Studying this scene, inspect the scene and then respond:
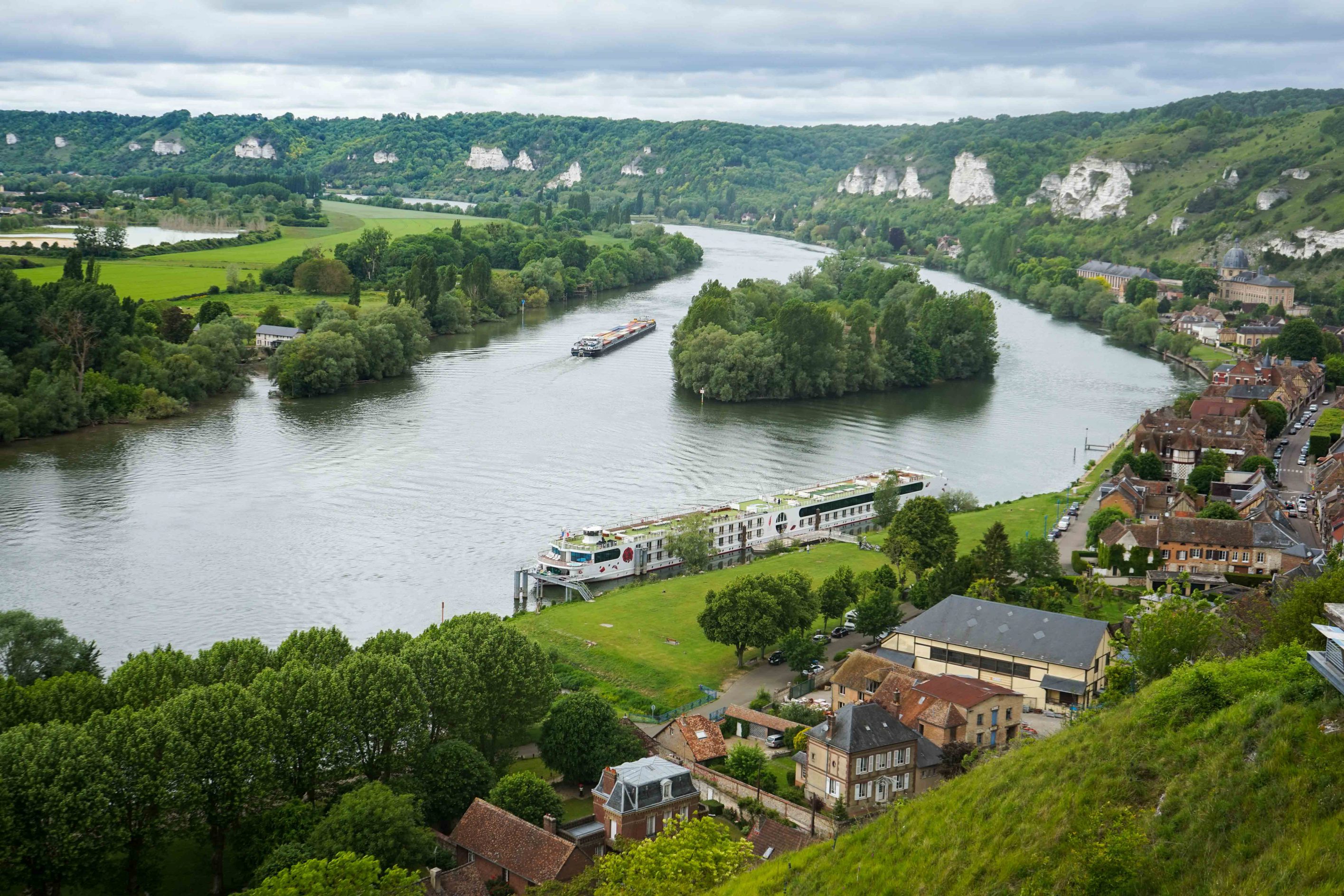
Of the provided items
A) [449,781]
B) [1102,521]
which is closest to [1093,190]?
[1102,521]

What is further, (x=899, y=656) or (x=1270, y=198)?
(x=1270, y=198)

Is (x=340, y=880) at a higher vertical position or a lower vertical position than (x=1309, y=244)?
lower

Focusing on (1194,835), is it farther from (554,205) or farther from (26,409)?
(554,205)

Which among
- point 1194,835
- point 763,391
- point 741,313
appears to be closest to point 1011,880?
point 1194,835

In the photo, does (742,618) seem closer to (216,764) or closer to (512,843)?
(512,843)

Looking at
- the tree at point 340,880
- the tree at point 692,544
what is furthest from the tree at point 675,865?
the tree at point 692,544

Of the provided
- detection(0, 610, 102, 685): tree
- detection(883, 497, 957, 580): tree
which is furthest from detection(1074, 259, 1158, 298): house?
detection(0, 610, 102, 685): tree
